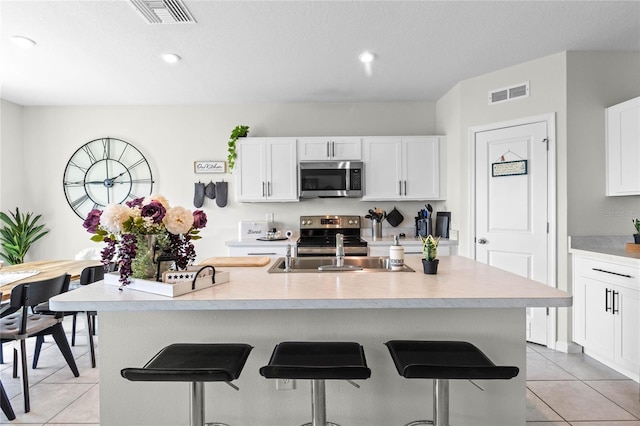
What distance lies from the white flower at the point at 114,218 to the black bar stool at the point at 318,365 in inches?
34.1

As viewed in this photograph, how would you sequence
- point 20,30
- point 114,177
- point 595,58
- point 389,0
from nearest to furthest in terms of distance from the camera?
1. point 389,0
2. point 20,30
3. point 595,58
4. point 114,177

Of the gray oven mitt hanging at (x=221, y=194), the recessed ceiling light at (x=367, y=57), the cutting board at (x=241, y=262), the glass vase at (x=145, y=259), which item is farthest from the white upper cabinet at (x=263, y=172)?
the glass vase at (x=145, y=259)

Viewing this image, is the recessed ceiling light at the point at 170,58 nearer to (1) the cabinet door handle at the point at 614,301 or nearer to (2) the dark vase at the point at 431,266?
(2) the dark vase at the point at 431,266

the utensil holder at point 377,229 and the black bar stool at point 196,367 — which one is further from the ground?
the utensil holder at point 377,229

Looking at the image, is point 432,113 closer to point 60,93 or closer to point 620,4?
point 620,4

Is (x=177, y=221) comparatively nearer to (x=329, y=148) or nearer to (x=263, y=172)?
(x=263, y=172)

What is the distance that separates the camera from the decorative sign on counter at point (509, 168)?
11.1 ft

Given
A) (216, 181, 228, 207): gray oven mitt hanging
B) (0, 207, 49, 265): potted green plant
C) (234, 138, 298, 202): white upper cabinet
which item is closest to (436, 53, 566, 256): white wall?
(234, 138, 298, 202): white upper cabinet

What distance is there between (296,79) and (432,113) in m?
1.83

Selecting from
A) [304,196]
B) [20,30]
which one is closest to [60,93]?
[20,30]

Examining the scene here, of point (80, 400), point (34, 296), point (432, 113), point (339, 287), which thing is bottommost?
point (80, 400)

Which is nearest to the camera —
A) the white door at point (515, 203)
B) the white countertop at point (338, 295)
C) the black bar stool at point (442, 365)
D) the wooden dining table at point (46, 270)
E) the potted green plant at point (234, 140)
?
the black bar stool at point (442, 365)

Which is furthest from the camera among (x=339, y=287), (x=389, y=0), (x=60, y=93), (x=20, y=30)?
(x=60, y=93)

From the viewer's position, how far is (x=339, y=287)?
5.36 feet
